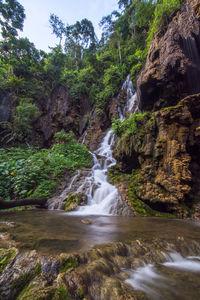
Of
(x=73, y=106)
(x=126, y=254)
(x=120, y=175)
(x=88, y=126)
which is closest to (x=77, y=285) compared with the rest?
(x=126, y=254)

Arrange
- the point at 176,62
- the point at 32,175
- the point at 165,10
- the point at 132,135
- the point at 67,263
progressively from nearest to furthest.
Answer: the point at 67,263, the point at 176,62, the point at 32,175, the point at 132,135, the point at 165,10

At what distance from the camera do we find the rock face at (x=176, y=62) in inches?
267

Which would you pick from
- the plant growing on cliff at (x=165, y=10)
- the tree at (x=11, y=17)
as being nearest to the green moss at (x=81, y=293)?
the plant growing on cliff at (x=165, y=10)

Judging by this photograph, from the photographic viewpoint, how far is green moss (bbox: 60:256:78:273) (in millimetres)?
1581

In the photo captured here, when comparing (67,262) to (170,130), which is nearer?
(67,262)

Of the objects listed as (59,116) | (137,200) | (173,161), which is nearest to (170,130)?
(173,161)

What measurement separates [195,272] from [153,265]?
1.69ft

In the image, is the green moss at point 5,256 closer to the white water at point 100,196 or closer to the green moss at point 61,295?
the green moss at point 61,295

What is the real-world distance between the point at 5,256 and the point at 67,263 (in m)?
0.71

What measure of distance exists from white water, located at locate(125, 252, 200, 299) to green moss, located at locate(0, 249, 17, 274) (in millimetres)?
1293

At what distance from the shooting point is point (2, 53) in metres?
16.8

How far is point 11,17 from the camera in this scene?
1758 cm

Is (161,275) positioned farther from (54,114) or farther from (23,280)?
(54,114)

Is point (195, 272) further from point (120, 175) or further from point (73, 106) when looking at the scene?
point (73, 106)
